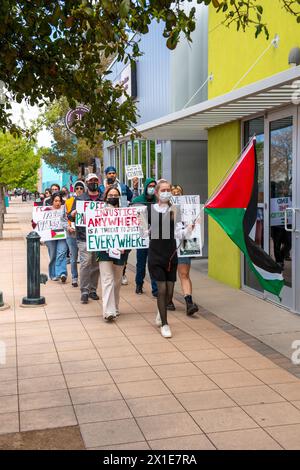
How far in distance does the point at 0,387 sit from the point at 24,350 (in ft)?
4.21

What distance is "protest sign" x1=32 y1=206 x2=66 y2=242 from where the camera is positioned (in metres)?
12.0

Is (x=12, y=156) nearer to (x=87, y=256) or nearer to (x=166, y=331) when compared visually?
(x=87, y=256)

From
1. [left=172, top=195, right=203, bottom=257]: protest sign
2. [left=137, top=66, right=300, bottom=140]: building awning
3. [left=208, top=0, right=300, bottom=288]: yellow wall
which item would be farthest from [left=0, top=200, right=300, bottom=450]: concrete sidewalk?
[left=137, top=66, right=300, bottom=140]: building awning

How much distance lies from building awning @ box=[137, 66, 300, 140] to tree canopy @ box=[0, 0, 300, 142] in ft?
6.13

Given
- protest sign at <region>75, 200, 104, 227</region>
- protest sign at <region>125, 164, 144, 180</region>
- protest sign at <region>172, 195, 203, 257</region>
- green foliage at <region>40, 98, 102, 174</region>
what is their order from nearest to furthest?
protest sign at <region>172, 195, 203, 257</region>
protest sign at <region>75, 200, 104, 227</region>
protest sign at <region>125, 164, 144, 180</region>
green foliage at <region>40, 98, 102, 174</region>

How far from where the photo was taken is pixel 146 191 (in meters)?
9.69

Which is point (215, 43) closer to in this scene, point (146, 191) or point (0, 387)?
point (146, 191)

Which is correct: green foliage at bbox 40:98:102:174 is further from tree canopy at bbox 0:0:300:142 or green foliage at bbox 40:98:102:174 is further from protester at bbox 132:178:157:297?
tree canopy at bbox 0:0:300:142

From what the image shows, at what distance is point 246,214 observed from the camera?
6.61m

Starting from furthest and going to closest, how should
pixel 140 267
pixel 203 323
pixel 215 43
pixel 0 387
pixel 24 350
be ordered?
1. pixel 215 43
2. pixel 140 267
3. pixel 203 323
4. pixel 24 350
5. pixel 0 387

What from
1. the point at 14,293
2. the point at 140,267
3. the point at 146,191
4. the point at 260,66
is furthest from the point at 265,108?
the point at 14,293

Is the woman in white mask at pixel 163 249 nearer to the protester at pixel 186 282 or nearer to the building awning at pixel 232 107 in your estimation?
the protester at pixel 186 282

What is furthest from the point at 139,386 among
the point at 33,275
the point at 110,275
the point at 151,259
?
the point at 33,275

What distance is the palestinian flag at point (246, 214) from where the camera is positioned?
21.1 feet
